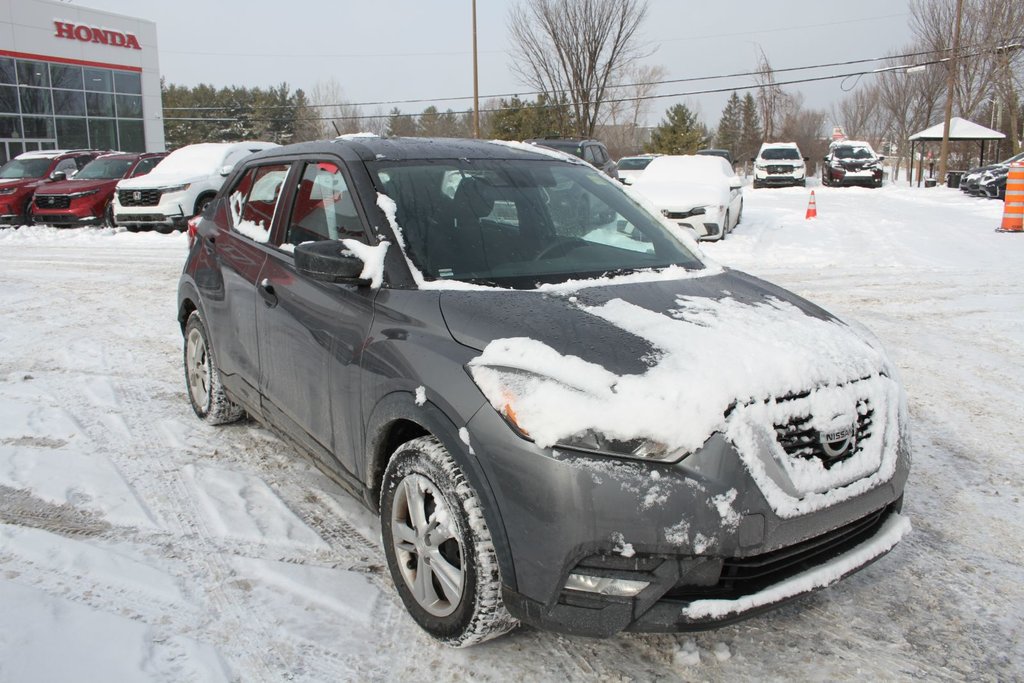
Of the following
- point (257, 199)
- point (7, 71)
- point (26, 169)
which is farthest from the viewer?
point (7, 71)

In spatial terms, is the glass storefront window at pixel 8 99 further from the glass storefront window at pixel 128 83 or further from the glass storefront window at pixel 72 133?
the glass storefront window at pixel 128 83

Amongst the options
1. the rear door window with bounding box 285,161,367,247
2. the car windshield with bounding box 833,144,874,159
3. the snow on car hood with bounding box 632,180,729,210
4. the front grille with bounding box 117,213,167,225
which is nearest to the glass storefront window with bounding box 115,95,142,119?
the front grille with bounding box 117,213,167,225

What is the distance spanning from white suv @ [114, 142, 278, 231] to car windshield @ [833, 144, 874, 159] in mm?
24738

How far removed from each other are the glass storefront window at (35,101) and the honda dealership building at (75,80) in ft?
0.13

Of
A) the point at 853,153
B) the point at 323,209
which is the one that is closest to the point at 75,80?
the point at 853,153

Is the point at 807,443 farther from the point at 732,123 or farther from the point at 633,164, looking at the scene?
the point at 732,123

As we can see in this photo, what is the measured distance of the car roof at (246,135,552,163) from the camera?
359cm

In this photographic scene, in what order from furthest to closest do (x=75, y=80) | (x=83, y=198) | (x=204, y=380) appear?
(x=75, y=80) → (x=83, y=198) → (x=204, y=380)

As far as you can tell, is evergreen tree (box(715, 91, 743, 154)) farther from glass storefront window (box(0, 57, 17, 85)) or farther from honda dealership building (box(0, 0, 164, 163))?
glass storefront window (box(0, 57, 17, 85))

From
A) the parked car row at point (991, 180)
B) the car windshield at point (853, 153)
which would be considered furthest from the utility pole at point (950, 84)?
the parked car row at point (991, 180)

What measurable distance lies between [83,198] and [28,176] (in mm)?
3203

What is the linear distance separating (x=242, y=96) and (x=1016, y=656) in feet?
253

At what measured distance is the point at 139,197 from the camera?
16.5 m

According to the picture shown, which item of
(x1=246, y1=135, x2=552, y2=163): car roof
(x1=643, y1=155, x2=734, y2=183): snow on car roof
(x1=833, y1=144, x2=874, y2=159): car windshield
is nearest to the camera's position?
(x1=246, y1=135, x2=552, y2=163): car roof
